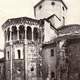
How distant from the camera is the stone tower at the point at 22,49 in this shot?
58.3 ft

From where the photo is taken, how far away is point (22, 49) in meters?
18.2

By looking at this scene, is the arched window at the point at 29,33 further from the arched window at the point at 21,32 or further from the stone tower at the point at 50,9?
the stone tower at the point at 50,9

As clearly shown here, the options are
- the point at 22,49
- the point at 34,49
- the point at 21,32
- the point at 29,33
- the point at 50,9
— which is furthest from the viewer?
the point at 50,9

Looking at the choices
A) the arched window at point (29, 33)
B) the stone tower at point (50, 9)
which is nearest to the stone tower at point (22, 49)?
the arched window at point (29, 33)

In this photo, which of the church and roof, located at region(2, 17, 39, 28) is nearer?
the church

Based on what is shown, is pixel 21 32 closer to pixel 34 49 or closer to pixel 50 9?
pixel 34 49

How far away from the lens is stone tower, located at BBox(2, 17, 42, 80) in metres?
17.8

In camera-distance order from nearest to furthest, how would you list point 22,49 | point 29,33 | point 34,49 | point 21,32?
point 22,49 → point 34,49 → point 21,32 → point 29,33

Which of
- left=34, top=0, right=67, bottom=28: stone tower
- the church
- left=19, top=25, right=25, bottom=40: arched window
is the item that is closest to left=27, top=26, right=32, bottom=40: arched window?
the church

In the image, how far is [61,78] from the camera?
15.7 metres

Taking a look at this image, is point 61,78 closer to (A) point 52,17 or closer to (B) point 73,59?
(B) point 73,59

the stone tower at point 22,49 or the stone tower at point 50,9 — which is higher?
the stone tower at point 50,9

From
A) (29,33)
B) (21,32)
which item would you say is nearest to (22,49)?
(21,32)

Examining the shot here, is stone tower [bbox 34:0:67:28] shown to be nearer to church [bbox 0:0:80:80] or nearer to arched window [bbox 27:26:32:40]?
church [bbox 0:0:80:80]
